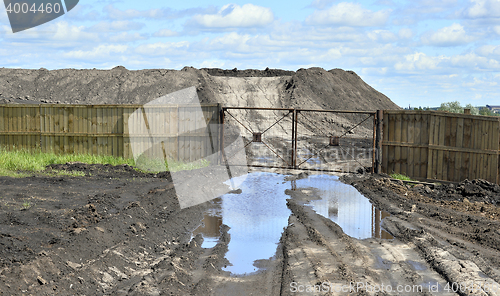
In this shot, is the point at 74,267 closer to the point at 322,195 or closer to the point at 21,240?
the point at 21,240

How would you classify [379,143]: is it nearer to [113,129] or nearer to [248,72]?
[113,129]

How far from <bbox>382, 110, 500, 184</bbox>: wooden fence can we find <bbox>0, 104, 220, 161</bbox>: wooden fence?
22.6 ft

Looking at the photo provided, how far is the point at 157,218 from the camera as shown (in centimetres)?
908

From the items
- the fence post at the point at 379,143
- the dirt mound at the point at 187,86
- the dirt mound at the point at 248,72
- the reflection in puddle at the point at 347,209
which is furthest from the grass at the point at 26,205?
the dirt mound at the point at 248,72

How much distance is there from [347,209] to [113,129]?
10.6 m

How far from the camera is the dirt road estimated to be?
576 cm

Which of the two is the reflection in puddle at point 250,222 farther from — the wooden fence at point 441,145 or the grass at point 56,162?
the wooden fence at point 441,145

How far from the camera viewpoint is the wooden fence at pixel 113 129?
16422 mm

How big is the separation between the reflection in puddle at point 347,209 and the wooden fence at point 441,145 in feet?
8.84

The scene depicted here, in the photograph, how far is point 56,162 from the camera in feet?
53.7

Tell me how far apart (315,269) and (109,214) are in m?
4.97

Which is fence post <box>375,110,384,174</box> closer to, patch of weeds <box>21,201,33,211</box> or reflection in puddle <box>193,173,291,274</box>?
reflection in puddle <box>193,173,291,274</box>

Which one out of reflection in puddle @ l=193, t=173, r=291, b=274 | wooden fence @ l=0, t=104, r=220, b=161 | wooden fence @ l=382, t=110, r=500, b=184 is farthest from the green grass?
wooden fence @ l=0, t=104, r=220, b=161

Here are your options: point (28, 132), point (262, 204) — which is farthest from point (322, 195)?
point (28, 132)
